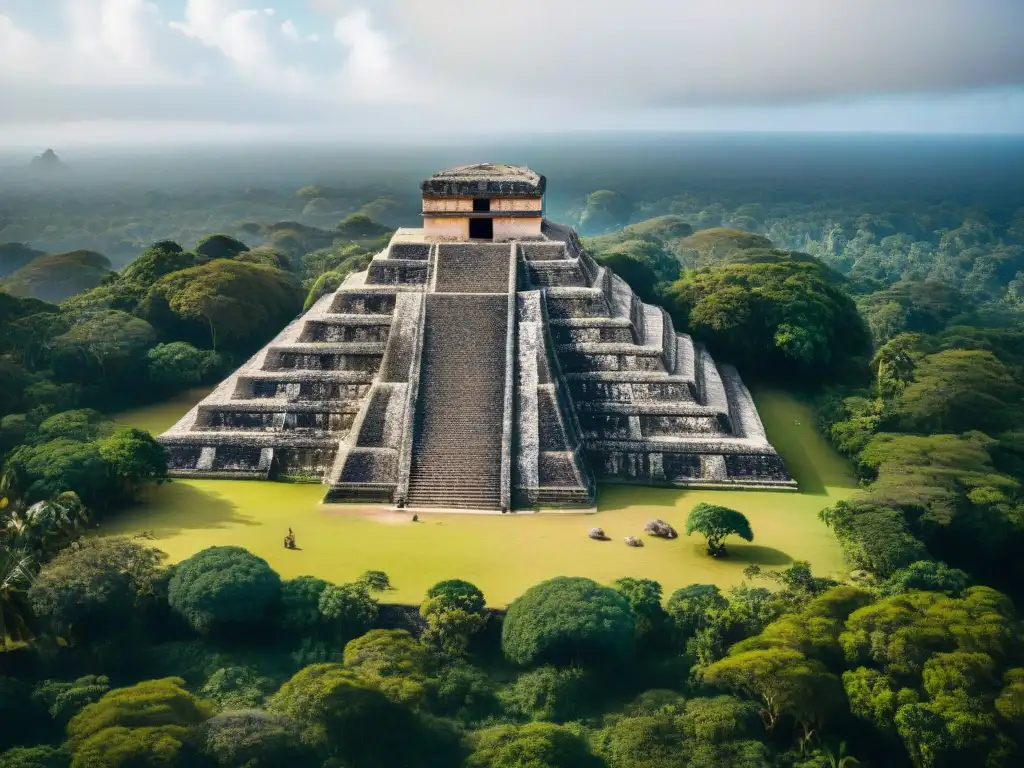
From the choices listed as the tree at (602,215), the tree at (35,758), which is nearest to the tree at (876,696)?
Result: the tree at (35,758)

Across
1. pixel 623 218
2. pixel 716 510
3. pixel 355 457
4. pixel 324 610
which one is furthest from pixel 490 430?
pixel 623 218

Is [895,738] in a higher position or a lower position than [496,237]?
lower

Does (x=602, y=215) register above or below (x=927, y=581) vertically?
above

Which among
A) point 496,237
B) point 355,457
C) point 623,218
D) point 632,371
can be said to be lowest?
point 355,457

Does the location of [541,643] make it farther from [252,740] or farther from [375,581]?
[252,740]

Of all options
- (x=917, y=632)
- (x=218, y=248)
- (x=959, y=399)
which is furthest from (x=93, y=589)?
(x=218, y=248)

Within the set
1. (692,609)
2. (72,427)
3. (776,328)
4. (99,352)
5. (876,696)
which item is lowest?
(876,696)

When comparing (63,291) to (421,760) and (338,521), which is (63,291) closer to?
(338,521)
